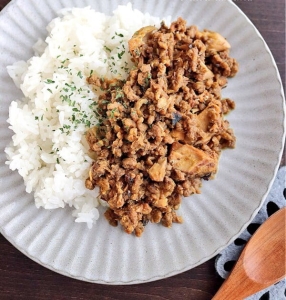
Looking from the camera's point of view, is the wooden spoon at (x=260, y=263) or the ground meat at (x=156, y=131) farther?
the wooden spoon at (x=260, y=263)

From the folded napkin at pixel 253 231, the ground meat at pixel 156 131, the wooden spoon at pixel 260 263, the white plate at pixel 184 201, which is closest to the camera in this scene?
the ground meat at pixel 156 131

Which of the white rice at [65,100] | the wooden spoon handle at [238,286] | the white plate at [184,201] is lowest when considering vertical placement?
the wooden spoon handle at [238,286]

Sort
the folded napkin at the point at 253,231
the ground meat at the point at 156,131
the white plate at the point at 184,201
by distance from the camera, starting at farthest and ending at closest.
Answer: the folded napkin at the point at 253,231 → the white plate at the point at 184,201 → the ground meat at the point at 156,131

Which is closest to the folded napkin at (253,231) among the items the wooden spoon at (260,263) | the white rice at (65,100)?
the wooden spoon at (260,263)

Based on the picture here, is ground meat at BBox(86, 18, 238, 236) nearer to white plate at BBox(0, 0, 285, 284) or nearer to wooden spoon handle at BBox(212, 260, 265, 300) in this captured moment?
white plate at BBox(0, 0, 285, 284)

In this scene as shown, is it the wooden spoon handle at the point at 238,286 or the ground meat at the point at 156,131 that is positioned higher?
the ground meat at the point at 156,131

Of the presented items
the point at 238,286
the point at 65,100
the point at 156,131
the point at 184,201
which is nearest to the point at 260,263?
the point at 238,286

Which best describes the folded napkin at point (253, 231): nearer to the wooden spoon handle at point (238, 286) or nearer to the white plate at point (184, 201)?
the wooden spoon handle at point (238, 286)

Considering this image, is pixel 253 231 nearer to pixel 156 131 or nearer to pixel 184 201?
pixel 184 201
